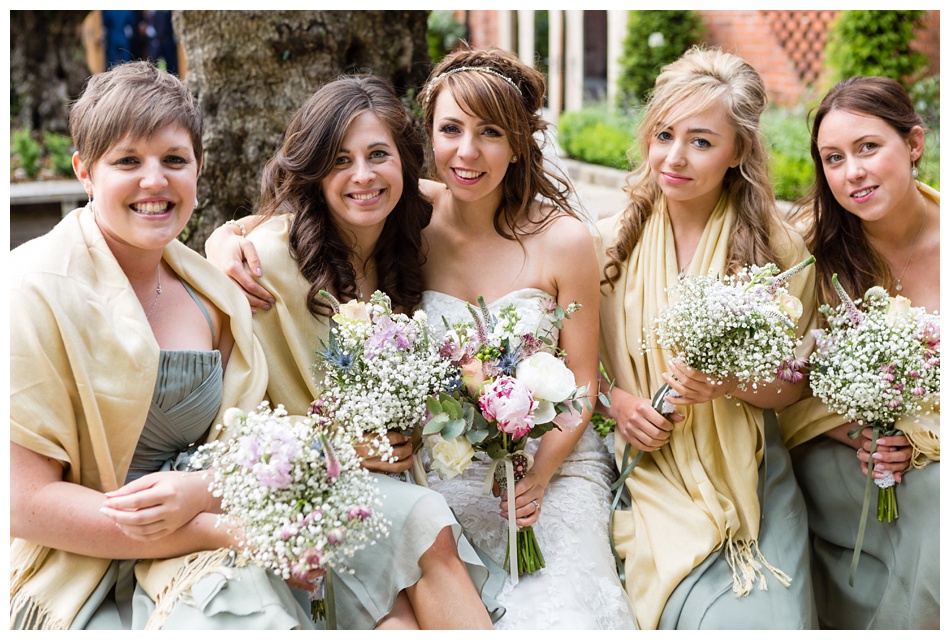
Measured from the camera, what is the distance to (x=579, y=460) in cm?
329

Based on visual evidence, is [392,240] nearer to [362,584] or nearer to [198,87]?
[362,584]

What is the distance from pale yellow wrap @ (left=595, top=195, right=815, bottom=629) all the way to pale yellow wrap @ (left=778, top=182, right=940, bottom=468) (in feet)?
0.75

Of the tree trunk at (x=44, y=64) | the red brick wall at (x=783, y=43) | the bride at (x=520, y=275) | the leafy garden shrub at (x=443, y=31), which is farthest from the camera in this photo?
the leafy garden shrub at (x=443, y=31)

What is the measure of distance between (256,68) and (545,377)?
247cm

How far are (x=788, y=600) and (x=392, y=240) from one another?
6.02ft

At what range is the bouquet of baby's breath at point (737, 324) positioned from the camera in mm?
2727

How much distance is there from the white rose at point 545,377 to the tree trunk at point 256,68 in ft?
7.06

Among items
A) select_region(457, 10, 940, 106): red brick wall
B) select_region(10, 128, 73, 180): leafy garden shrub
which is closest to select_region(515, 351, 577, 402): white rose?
select_region(10, 128, 73, 180): leafy garden shrub

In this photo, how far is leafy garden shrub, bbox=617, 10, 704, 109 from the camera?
483 inches

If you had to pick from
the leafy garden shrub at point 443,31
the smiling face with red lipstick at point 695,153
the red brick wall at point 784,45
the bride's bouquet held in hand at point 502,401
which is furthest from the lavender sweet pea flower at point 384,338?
the leafy garden shrub at point 443,31

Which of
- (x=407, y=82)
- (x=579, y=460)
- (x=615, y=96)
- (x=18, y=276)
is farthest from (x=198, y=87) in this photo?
(x=615, y=96)

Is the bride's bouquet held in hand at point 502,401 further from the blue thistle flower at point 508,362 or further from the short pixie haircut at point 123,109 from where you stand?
the short pixie haircut at point 123,109

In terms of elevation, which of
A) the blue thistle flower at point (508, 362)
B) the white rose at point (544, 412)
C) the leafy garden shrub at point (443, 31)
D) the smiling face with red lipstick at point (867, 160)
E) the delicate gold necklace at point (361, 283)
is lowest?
the white rose at point (544, 412)

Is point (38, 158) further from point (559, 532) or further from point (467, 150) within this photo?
point (559, 532)
